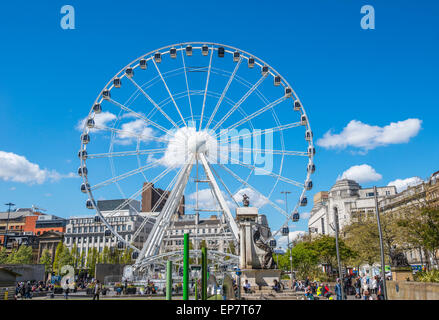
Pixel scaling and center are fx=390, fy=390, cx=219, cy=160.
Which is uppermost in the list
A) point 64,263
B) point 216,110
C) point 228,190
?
point 216,110

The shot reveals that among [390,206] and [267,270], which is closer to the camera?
[267,270]

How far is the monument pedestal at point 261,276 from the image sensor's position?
82.2ft

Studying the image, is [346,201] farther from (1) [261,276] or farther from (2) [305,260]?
(1) [261,276]

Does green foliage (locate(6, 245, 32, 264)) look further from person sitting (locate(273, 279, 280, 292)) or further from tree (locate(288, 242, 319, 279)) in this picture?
person sitting (locate(273, 279, 280, 292))

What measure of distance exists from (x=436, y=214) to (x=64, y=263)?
87496 mm

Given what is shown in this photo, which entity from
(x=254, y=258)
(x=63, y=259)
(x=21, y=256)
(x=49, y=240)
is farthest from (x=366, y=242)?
(x=49, y=240)

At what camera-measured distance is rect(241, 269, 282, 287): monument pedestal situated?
25047mm

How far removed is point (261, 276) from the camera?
2517cm

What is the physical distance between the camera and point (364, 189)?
118438mm

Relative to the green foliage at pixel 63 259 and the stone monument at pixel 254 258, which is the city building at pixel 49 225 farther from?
the stone monument at pixel 254 258

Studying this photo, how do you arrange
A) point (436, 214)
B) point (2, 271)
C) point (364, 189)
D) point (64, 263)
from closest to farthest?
1. point (2, 271)
2. point (436, 214)
3. point (64, 263)
4. point (364, 189)
